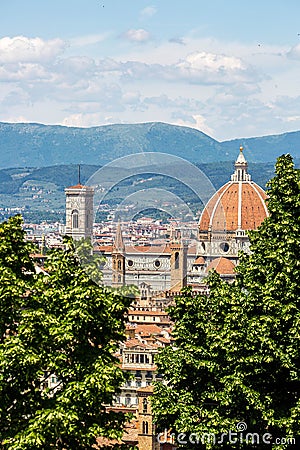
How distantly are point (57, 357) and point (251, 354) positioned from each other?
290 centimetres

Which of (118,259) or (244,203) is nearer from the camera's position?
(118,259)

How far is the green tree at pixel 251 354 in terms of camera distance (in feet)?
45.7

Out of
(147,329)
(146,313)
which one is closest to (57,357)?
(147,329)

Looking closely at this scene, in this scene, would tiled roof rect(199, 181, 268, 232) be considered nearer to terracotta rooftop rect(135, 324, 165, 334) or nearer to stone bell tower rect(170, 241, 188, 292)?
terracotta rooftop rect(135, 324, 165, 334)

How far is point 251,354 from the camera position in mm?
14078

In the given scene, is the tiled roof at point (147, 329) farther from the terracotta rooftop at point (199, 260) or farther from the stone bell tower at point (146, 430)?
the stone bell tower at point (146, 430)

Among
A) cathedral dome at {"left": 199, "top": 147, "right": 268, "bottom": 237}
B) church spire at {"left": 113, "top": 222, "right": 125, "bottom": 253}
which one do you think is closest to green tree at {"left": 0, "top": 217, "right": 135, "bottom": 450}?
church spire at {"left": 113, "top": 222, "right": 125, "bottom": 253}

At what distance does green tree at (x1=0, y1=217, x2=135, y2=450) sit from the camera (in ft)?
41.2

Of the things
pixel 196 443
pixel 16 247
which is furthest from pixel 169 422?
pixel 16 247

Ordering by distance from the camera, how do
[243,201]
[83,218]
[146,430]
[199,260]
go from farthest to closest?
[243,201]
[83,218]
[199,260]
[146,430]

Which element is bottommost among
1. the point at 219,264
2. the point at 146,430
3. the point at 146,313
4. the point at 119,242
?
the point at 146,430

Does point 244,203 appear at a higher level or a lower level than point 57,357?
higher

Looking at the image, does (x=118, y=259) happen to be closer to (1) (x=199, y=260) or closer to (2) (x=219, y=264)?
(1) (x=199, y=260)

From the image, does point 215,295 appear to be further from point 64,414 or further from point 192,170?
point 192,170
